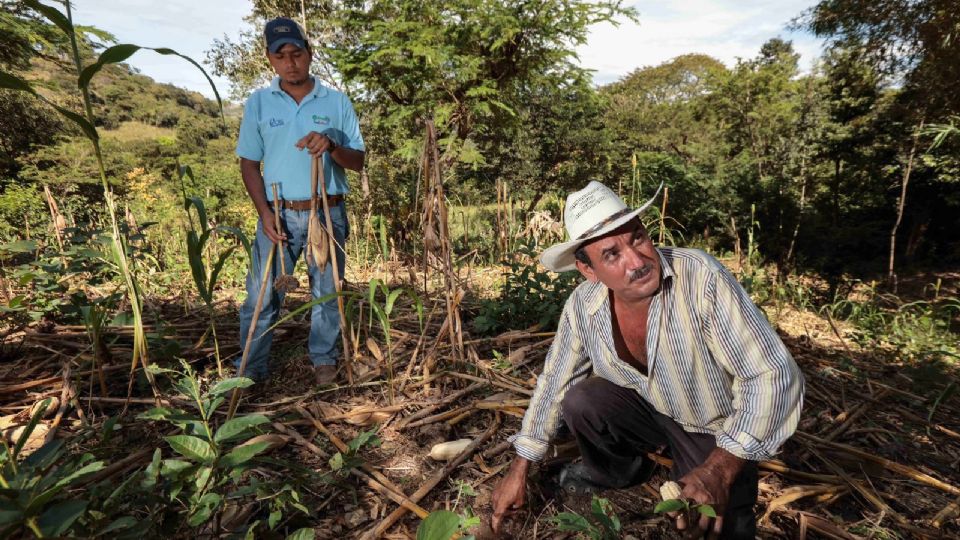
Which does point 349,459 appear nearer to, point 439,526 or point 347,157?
point 439,526

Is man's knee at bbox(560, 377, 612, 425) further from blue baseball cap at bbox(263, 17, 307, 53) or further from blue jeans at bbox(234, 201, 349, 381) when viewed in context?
blue baseball cap at bbox(263, 17, 307, 53)

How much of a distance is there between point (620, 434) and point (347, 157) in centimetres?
167

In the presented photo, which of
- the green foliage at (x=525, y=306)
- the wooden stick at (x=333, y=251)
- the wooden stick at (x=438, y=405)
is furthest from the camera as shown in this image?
the green foliage at (x=525, y=306)

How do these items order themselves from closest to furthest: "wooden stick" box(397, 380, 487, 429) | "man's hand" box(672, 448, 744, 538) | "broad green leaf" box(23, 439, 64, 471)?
"broad green leaf" box(23, 439, 64, 471), "man's hand" box(672, 448, 744, 538), "wooden stick" box(397, 380, 487, 429)

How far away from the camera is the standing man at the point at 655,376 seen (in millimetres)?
1220

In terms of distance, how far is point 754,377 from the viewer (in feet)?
4.09

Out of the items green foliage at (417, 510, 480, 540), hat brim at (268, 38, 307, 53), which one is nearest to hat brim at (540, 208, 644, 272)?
green foliage at (417, 510, 480, 540)

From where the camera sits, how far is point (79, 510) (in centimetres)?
82

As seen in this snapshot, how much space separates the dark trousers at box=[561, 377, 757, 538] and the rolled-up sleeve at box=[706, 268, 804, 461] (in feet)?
0.81

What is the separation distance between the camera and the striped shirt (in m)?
1.22

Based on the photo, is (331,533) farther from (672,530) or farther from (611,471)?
(672,530)

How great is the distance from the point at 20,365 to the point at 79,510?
206 centimetres

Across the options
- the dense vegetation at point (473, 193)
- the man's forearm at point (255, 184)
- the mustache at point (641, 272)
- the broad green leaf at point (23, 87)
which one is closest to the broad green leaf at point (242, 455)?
the dense vegetation at point (473, 193)

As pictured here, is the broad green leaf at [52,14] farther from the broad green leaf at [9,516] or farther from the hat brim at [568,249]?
the hat brim at [568,249]
